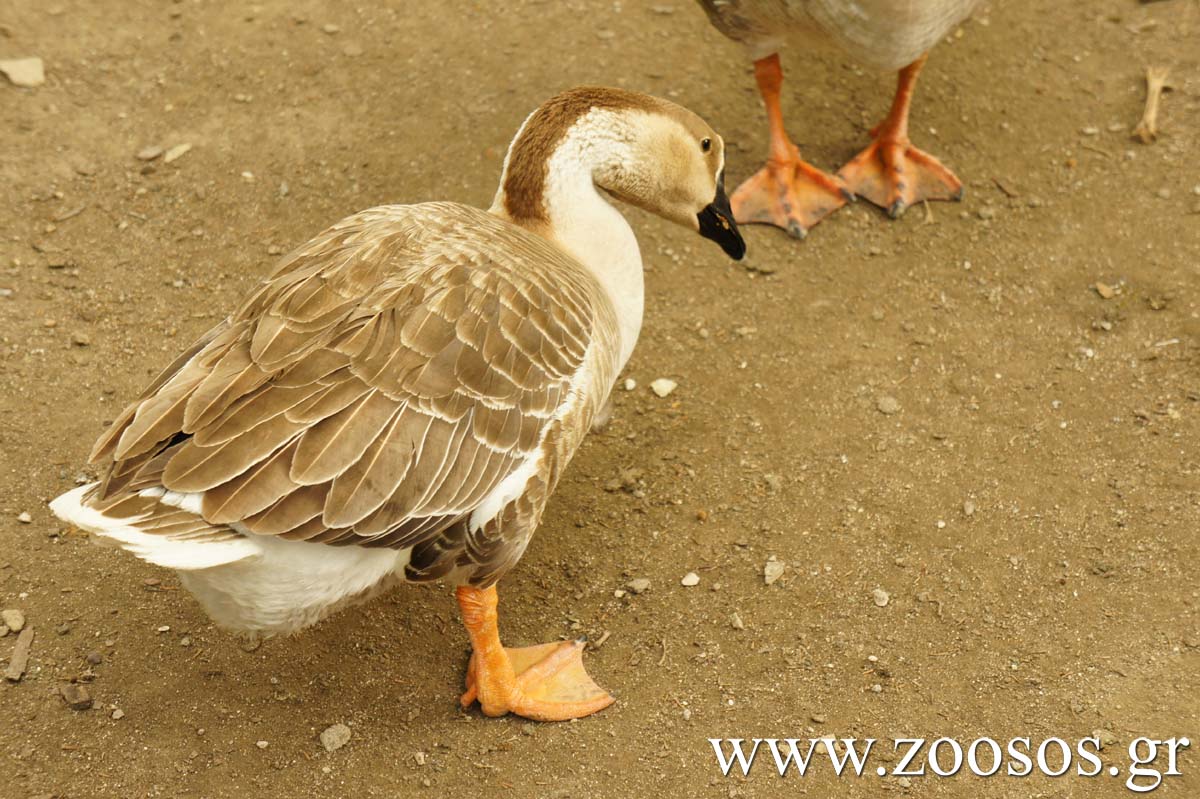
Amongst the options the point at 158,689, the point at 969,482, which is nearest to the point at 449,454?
the point at 158,689

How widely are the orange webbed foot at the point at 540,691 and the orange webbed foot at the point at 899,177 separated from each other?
2.42 m

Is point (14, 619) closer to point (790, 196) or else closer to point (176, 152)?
point (176, 152)

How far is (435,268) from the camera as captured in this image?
9.38 ft

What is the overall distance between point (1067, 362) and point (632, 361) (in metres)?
1.51

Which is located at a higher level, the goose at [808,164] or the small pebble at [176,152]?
the goose at [808,164]

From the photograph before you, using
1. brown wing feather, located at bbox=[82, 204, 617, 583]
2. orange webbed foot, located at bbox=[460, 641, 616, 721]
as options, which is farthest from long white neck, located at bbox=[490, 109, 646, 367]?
orange webbed foot, located at bbox=[460, 641, 616, 721]

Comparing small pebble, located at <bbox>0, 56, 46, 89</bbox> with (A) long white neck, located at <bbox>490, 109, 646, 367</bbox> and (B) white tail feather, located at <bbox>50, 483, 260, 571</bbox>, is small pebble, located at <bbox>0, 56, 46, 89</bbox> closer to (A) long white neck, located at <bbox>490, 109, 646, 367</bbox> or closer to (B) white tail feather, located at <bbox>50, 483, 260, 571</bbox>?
(A) long white neck, located at <bbox>490, 109, 646, 367</bbox>

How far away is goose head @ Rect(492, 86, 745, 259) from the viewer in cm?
312

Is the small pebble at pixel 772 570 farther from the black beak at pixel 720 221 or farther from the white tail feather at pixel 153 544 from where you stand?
the white tail feather at pixel 153 544

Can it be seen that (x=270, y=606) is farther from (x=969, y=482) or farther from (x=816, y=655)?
(x=969, y=482)

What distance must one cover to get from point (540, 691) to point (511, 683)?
0.26 feet

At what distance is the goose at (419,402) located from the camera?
2.48 metres

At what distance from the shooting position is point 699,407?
4.00 m

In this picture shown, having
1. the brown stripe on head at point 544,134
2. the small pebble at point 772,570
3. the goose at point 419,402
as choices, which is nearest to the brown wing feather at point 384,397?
the goose at point 419,402
